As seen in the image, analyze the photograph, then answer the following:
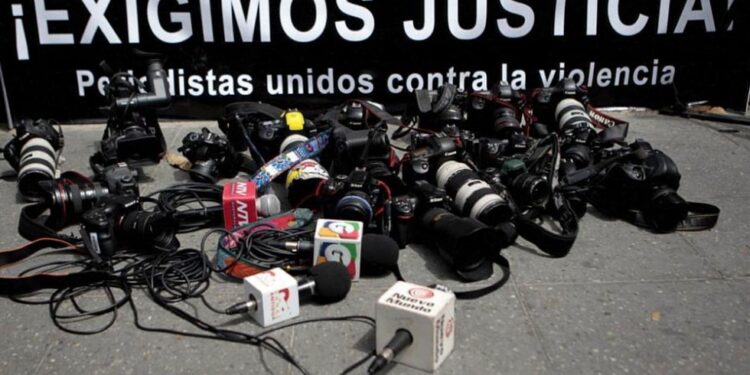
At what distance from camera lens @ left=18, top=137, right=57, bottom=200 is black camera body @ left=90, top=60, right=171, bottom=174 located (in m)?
0.32

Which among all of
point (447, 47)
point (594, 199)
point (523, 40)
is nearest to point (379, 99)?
point (447, 47)

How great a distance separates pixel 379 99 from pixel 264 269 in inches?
137

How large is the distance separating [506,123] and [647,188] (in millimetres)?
1371

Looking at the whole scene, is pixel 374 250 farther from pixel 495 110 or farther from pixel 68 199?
pixel 495 110

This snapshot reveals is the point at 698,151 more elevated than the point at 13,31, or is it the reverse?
the point at 13,31

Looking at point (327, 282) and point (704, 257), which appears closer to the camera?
point (327, 282)

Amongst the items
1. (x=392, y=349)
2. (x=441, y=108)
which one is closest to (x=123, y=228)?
(x=392, y=349)

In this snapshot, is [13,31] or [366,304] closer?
[366,304]

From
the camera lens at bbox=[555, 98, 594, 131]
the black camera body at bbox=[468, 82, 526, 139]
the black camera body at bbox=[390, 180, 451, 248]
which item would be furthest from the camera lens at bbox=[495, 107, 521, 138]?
the black camera body at bbox=[390, 180, 451, 248]

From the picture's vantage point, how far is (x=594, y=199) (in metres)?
4.46

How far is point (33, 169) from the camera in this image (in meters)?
4.67

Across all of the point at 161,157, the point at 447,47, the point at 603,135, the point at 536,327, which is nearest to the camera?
the point at 536,327

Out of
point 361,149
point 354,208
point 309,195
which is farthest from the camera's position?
point 361,149

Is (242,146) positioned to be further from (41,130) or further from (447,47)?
(447,47)
